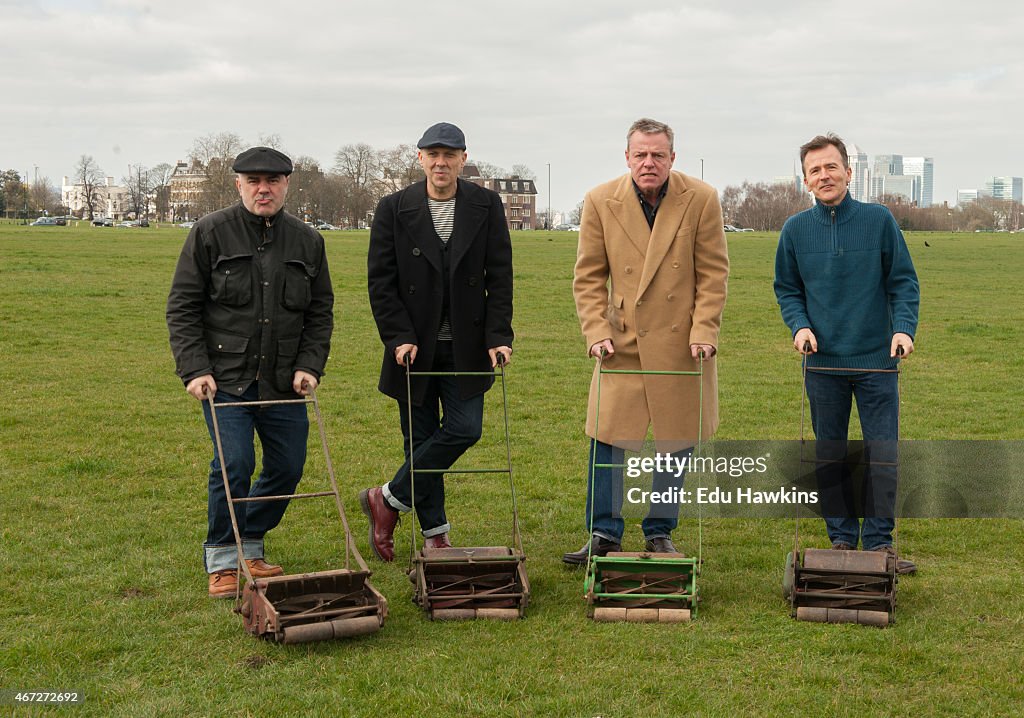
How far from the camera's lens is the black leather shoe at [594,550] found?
6742 millimetres

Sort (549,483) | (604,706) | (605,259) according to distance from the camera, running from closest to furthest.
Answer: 1. (604,706)
2. (605,259)
3. (549,483)

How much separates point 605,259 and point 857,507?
2.12 metres

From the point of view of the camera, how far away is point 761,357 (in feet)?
57.3

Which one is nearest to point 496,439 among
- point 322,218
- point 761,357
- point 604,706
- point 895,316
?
point 895,316

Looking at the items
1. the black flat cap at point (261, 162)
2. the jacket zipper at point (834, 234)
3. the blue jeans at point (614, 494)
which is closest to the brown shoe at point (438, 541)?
the blue jeans at point (614, 494)

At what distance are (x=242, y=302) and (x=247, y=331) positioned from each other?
0.53 feet

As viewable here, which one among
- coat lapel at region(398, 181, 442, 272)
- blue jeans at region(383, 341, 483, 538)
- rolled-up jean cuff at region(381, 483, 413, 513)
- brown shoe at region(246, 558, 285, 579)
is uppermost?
coat lapel at region(398, 181, 442, 272)

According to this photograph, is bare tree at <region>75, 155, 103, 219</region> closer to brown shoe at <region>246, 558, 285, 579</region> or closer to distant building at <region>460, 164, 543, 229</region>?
distant building at <region>460, 164, 543, 229</region>

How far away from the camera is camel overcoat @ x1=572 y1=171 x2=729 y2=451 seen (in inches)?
258

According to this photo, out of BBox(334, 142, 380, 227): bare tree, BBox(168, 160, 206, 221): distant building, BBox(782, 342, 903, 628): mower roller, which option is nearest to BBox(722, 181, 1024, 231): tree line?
BBox(334, 142, 380, 227): bare tree

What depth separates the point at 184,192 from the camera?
440ft

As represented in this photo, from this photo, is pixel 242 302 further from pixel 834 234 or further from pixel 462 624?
pixel 834 234

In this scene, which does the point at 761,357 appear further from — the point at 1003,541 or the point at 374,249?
the point at 374,249

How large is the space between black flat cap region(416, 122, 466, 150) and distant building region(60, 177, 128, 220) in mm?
148850
